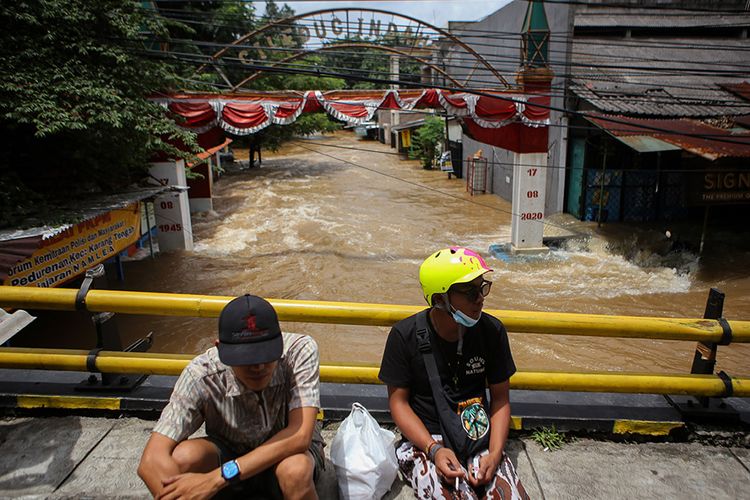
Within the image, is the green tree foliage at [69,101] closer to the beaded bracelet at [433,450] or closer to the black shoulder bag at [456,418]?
the black shoulder bag at [456,418]

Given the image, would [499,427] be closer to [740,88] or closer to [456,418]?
[456,418]

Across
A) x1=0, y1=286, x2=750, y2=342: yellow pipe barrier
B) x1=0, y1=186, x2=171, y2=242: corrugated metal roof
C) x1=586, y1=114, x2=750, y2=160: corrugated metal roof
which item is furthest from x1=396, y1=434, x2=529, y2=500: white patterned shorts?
x1=586, y1=114, x2=750, y2=160: corrugated metal roof

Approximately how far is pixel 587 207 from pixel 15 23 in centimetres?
1366

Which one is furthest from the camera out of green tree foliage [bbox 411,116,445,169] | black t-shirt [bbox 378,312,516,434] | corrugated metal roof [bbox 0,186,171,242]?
green tree foliage [bbox 411,116,445,169]

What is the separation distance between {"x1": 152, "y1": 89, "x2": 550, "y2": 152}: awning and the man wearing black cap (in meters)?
9.62

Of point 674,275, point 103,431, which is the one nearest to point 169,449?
point 103,431

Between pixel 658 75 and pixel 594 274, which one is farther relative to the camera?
pixel 658 75

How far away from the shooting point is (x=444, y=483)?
218 centimetres

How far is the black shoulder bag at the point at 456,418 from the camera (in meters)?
2.26

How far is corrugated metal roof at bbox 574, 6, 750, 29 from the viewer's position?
14.9m

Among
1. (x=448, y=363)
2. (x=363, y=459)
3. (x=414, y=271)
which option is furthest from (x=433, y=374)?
(x=414, y=271)

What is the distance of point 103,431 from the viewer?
2.77 meters

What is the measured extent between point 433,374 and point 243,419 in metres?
0.84

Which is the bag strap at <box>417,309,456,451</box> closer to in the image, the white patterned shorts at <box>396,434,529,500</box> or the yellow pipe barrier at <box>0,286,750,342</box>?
the white patterned shorts at <box>396,434,529,500</box>
